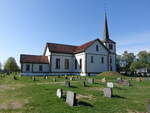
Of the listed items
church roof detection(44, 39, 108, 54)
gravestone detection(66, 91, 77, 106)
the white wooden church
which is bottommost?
gravestone detection(66, 91, 77, 106)

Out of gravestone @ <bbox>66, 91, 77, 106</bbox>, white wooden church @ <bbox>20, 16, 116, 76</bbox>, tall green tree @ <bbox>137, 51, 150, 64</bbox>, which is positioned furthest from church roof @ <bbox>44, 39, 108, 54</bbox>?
tall green tree @ <bbox>137, 51, 150, 64</bbox>

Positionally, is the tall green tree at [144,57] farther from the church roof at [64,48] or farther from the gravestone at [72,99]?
the gravestone at [72,99]

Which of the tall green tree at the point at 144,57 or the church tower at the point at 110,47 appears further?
the tall green tree at the point at 144,57

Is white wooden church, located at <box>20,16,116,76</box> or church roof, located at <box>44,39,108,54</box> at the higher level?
church roof, located at <box>44,39,108,54</box>

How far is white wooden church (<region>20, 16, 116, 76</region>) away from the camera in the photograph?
34.2 metres

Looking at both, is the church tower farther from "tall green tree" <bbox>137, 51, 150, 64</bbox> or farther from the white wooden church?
"tall green tree" <bbox>137, 51, 150, 64</bbox>

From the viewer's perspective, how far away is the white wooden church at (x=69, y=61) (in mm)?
34156

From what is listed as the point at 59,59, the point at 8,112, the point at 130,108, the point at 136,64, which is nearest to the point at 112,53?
the point at 59,59

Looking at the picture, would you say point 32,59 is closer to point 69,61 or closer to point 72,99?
point 69,61

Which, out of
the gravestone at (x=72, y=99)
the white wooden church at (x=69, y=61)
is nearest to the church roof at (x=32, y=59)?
the white wooden church at (x=69, y=61)

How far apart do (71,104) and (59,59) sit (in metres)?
28.2

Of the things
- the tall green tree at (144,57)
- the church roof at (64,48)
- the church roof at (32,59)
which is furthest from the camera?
the tall green tree at (144,57)

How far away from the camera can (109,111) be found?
24.5 ft

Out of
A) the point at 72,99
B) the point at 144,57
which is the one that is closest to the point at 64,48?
the point at 72,99
